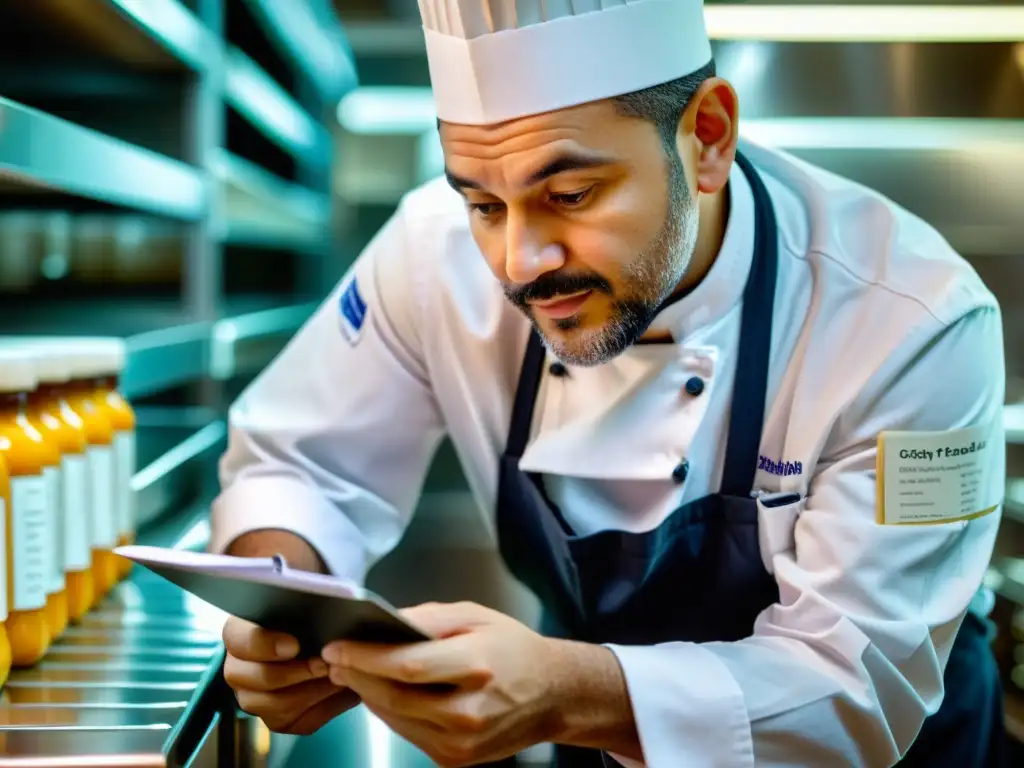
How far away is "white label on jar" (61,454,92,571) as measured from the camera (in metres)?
1.21

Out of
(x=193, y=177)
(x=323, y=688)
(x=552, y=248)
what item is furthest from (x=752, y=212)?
(x=193, y=177)

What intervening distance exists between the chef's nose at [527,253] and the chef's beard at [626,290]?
3cm

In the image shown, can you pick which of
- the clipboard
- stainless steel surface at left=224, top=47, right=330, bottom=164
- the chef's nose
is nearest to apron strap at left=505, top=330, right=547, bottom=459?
the chef's nose

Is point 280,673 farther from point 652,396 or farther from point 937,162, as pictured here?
point 937,162

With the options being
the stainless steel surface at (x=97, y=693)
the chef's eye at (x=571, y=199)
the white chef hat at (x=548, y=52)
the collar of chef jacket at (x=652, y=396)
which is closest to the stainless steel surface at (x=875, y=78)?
the collar of chef jacket at (x=652, y=396)

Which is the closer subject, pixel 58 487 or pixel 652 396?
pixel 58 487

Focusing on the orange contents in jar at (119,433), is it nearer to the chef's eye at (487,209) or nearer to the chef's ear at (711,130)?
the chef's eye at (487,209)

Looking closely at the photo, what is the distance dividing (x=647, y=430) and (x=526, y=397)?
196mm

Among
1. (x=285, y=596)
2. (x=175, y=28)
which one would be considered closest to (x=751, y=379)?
(x=285, y=596)

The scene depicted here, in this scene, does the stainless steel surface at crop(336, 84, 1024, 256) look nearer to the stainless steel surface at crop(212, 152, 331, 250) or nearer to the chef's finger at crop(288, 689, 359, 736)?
the stainless steel surface at crop(212, 152, 331, 250)

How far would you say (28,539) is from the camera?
1.10 m

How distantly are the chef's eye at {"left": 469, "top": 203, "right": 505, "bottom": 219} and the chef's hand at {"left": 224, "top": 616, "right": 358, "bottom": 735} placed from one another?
1.66ft

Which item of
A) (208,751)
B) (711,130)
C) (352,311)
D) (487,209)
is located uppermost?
(711,130)

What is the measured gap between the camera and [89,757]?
0.92 meters
